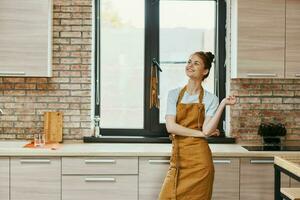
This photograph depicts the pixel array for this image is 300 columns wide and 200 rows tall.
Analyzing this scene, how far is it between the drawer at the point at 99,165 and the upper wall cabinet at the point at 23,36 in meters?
0.89

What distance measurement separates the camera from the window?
487 centimetres

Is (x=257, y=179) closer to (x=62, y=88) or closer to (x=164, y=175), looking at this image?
(x=164, y=175)

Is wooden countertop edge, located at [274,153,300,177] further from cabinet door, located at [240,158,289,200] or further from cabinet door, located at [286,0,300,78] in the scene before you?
cabinet door, located at [286,0,300,78]

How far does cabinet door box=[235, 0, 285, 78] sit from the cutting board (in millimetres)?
1741

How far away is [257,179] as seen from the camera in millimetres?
4184

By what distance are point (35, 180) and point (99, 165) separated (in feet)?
1.83

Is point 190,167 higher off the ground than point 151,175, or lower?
higher

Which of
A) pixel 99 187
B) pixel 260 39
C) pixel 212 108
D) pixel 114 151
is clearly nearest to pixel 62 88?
pixel 114 151

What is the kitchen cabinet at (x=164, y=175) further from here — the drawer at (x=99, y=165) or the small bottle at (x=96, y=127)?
the small bottle at (x=96, y=127)

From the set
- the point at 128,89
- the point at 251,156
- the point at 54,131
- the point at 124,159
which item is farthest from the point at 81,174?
the point at 251,156

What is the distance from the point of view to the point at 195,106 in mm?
3793

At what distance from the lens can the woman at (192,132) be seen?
145 inches

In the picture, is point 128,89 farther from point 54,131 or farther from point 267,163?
point 267,163

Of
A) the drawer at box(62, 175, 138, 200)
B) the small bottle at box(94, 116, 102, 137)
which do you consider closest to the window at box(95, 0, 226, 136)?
the small bottle at box(94, 116, 102, 137)
